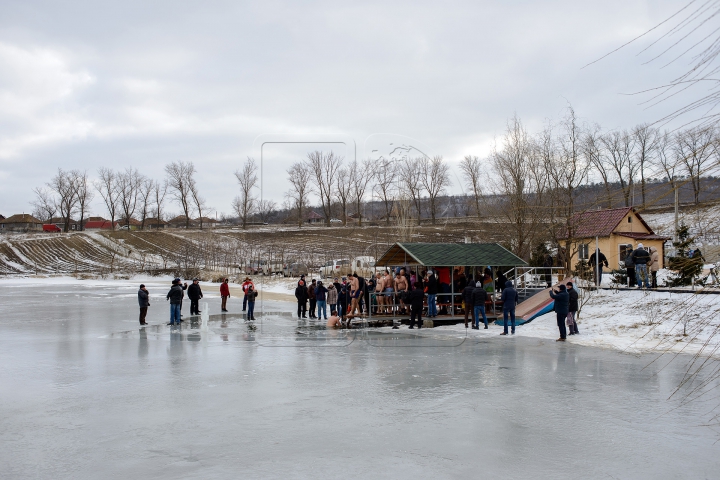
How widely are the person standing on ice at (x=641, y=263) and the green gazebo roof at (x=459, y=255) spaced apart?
393 centimetres

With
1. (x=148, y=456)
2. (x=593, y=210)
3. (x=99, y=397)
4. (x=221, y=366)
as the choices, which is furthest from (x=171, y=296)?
(x=593, y=210)

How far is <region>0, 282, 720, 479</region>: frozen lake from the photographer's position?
19.3 feet

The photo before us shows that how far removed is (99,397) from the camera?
876cm

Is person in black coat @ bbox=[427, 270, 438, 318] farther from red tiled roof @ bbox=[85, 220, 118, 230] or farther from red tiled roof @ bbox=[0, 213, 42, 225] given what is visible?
red tiled roof @ bbox=[0, 213, 42, 225]

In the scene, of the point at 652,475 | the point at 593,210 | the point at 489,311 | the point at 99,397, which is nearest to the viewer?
the point at 593,210

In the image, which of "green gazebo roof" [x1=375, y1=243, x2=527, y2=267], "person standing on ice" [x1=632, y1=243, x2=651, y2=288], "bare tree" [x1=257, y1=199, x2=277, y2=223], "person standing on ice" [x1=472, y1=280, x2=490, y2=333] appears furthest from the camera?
"bare tree" [x1=257, y1=199, x2=277, y2=223]

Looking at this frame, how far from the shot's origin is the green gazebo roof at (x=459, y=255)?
19.2 meters

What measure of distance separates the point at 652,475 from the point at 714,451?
4.34 feet

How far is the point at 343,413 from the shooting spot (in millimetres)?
7852

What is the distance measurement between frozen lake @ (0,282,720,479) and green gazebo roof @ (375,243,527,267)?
518 cm

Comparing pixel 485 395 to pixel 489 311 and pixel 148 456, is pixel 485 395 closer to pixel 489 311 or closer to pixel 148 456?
pixel 148 456

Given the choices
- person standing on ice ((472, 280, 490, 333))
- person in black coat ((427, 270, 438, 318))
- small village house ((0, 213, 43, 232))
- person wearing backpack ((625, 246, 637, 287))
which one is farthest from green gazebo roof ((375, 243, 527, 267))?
small village house ((0, 213, 43, 232))

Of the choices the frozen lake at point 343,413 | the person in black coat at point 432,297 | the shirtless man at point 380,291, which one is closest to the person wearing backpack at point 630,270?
the person in black coat at point 432,297

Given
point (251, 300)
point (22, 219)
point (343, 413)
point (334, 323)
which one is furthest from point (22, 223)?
point (343, 413)
